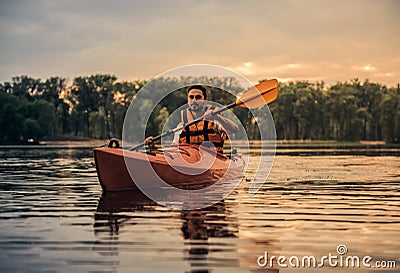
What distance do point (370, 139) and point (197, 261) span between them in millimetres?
92871

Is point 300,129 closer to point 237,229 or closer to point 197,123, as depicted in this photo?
point 197,123

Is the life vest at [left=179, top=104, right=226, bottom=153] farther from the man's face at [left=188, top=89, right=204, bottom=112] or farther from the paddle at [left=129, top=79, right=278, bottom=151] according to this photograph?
the paddle at [left=129, top=79, right=278, bottom=151]

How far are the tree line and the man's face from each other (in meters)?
68.8

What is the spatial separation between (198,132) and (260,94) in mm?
1733

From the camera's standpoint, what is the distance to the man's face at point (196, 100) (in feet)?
46.4

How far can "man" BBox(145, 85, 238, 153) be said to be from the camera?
46.0ft

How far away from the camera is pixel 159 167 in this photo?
40.6 feet

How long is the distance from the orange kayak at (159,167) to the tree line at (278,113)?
2742 inches

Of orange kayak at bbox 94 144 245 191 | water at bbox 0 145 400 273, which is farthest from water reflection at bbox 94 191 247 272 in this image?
orange kayak at bbox 94 144 245 191

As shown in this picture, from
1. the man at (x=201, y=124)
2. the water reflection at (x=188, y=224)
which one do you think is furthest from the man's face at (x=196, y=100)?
the water reflection at (x=188, y=224)

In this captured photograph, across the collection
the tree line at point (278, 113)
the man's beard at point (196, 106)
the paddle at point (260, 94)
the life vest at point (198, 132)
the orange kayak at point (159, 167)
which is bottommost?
the orange kayak at point (159, 167)

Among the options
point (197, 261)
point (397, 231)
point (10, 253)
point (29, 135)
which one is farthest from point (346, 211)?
point (29, 135)

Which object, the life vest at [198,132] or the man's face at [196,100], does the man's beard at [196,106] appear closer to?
the man's face at [196,100]

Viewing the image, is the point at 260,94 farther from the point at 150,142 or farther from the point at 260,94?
the point at 150,142
